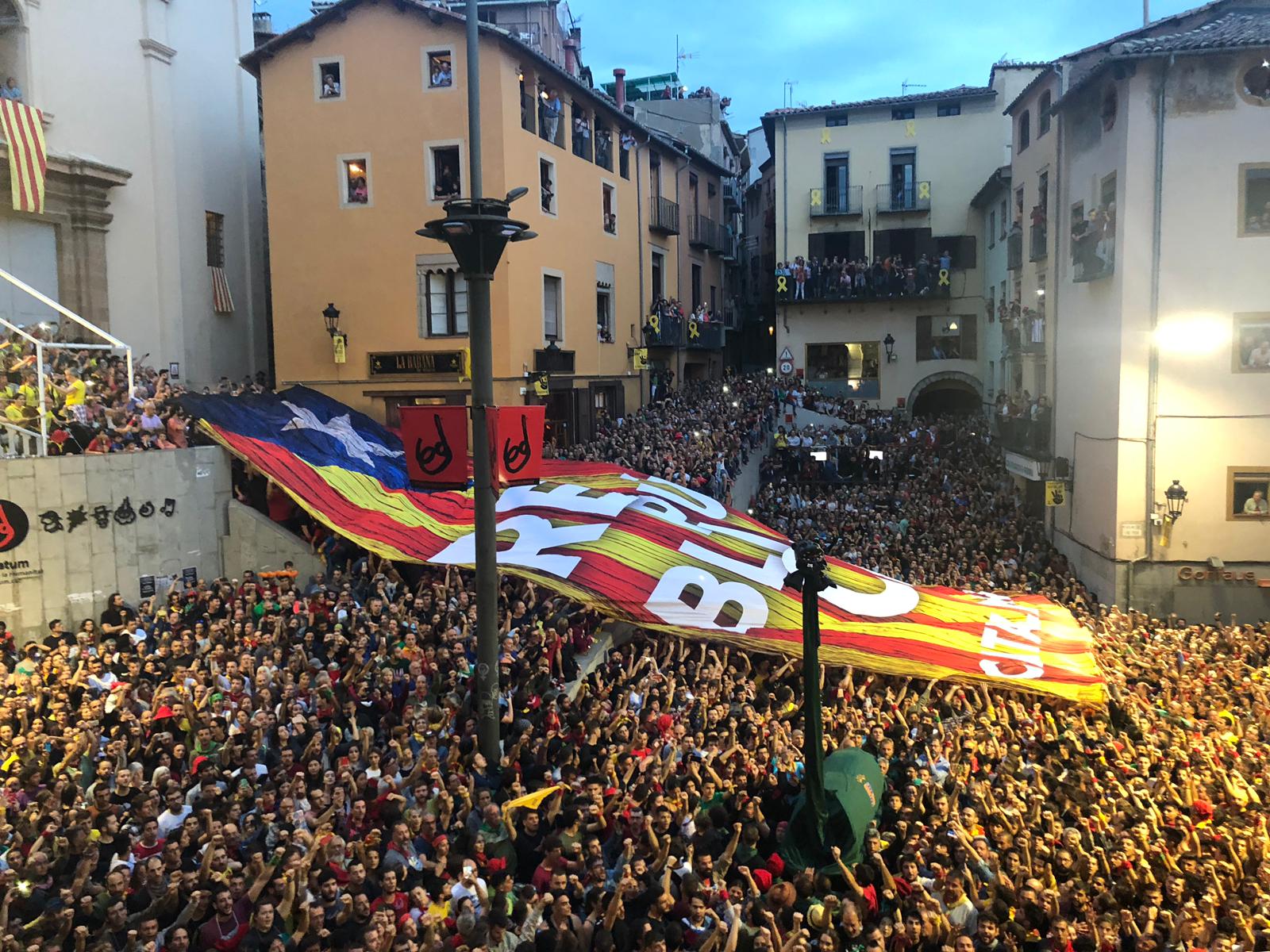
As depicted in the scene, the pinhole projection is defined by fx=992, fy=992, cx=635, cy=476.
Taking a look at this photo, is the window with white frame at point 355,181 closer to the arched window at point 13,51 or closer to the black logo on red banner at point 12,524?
the arched window at point 13,51

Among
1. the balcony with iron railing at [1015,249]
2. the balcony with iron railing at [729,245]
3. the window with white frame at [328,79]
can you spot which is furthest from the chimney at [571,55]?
the balcony with iron railing at [1015,249]

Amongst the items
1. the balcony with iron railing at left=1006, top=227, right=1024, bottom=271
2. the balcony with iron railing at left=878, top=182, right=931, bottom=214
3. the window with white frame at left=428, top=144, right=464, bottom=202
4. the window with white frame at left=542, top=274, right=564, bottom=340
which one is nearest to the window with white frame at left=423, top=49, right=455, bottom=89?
the window with white frame at left=428, top=144, right=464, bottom=202

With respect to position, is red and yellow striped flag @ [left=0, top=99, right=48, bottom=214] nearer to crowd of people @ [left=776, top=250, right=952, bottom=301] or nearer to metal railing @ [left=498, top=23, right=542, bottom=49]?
metal railing @ [left=498, top=23, right=542, bottom=49]

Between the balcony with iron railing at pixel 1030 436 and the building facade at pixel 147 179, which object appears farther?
the balcony with iron railing at pixel 1030 436

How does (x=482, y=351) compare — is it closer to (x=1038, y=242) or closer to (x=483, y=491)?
(x=483, y=491)

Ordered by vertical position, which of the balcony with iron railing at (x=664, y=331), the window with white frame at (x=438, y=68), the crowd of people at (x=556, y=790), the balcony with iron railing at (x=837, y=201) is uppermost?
the window with white frame at (x=438, y=68)

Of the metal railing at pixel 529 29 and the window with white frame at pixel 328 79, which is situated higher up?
the metal railing at pixel 529 29

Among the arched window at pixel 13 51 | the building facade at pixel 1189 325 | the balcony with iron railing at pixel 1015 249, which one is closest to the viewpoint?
the building facade at pixel 1189 325

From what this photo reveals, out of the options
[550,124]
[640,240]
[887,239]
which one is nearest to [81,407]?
[550,124]

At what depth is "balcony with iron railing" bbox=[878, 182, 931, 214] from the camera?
1388 inches

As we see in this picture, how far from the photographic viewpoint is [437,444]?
10547 millimetres

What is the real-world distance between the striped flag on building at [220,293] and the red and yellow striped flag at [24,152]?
639 centimetres

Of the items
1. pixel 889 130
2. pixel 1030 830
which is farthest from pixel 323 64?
pixel 1030 830

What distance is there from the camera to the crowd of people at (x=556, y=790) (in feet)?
25.4
